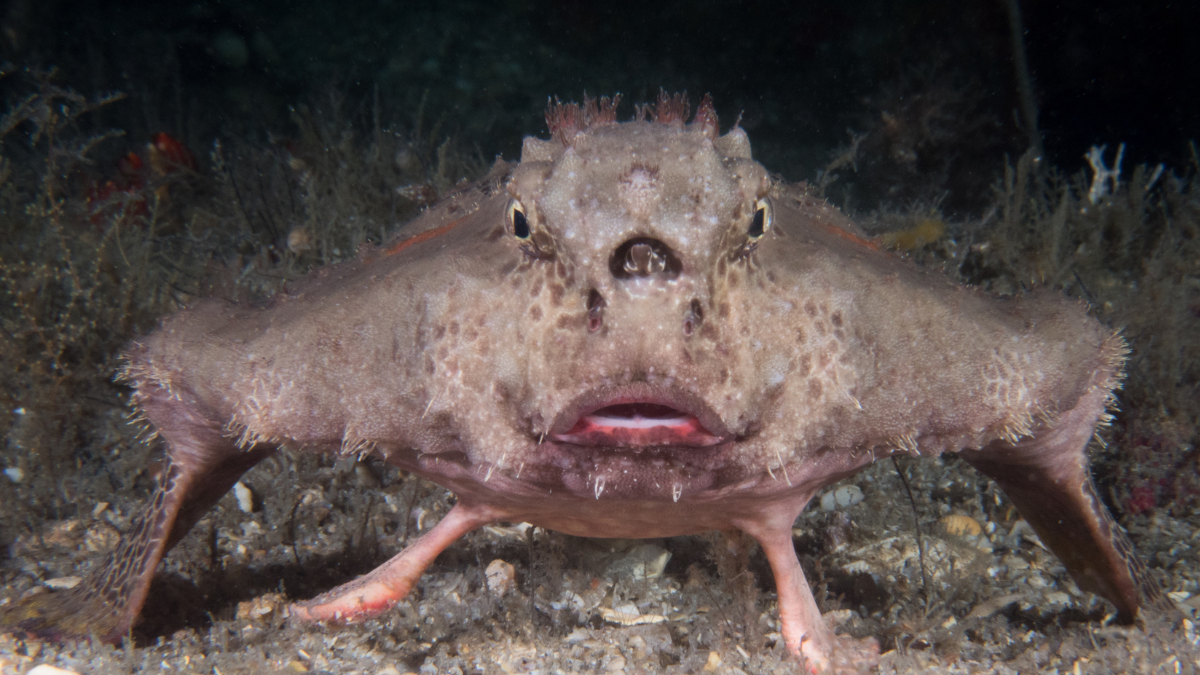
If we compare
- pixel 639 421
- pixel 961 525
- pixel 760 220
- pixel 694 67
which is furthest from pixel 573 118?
pixel 694 67

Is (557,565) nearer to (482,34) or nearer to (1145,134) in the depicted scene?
(1145,134)

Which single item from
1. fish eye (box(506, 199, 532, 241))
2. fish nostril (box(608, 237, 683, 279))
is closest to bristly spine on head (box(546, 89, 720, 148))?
fish eye (box(506, 199, 532, 241))

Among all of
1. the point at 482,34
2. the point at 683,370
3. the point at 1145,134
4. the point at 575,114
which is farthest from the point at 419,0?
the point at 683,370

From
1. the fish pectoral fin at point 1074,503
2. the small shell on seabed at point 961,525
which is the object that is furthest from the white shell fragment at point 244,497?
the small shell on seabed at point 961,525

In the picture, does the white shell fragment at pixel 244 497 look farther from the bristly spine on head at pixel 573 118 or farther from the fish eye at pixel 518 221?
the bristly spine on head at pixel 573 118

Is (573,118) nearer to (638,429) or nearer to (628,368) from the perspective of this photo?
(628,368)

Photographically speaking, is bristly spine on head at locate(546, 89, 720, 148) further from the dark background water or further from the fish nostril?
the dark background water
